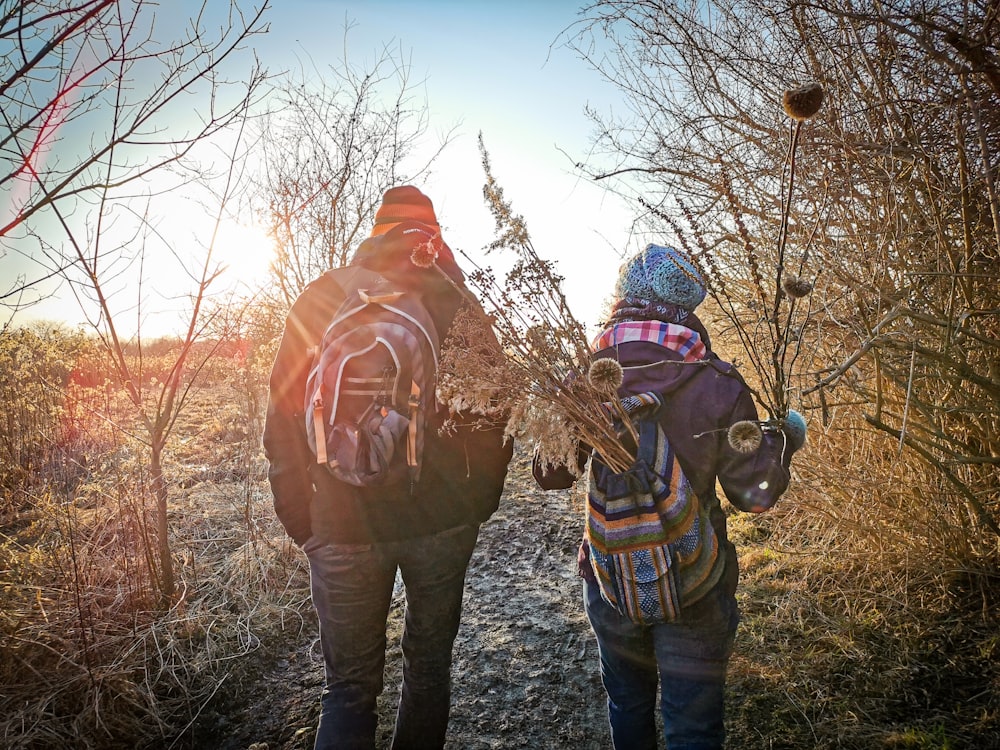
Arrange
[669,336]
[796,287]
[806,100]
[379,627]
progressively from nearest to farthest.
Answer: [806,100] < [796,287] < [669,336] < [379,627]

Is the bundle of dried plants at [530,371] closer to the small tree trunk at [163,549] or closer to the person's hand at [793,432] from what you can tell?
the person's hand at [793,432]

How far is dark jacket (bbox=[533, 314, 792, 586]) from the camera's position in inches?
58.0

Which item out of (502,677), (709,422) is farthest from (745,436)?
(502,677)

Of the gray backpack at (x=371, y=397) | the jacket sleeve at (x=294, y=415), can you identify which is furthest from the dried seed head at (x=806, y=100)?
the jacket sleeve at (x=294, y=415)

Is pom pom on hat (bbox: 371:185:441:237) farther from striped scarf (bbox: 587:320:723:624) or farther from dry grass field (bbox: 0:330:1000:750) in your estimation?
dry grass field (bbox: 0:330:1000:750)

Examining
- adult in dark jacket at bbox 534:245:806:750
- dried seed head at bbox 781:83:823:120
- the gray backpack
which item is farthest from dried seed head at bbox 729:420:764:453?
the gray backpack

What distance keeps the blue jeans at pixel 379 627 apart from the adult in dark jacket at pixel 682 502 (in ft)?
1.75

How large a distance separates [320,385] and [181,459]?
6067 millimetres

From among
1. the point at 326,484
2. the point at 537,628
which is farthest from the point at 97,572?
the point at 537,628

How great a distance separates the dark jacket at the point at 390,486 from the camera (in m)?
1.79

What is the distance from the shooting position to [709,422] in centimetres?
151

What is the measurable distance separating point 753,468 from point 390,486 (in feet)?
3.47

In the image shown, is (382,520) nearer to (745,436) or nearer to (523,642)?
(745,436)

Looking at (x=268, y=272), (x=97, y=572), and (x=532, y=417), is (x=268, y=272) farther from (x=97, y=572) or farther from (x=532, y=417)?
(x=532, y=417)
